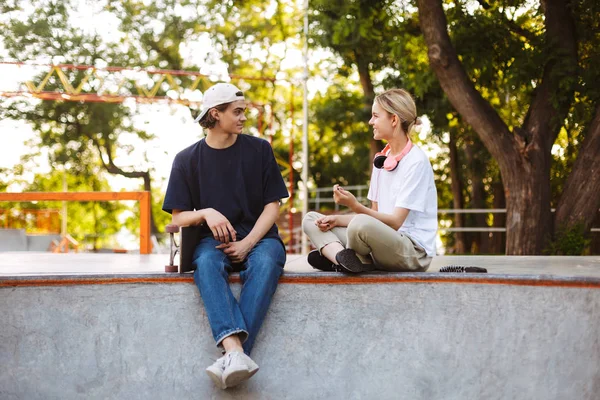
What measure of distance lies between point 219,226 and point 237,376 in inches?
36.9

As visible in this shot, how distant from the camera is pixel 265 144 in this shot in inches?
184

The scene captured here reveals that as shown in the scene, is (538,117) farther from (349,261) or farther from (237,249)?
(237,249)

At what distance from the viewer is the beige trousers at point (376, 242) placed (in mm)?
4219

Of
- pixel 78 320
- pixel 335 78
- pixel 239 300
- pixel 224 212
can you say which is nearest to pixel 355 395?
pixel 239 300

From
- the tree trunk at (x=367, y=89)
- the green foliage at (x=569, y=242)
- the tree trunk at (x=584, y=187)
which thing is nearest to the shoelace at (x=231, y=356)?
the green foliage at (x=569, y=242)

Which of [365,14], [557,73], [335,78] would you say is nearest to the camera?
[557,73]

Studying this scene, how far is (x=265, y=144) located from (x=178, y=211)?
706mm

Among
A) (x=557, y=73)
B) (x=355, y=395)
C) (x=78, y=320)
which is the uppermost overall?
(x=557, y=73)

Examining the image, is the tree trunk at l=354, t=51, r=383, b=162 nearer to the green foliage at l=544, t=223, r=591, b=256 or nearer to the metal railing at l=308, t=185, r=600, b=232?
the metal railing at l=308, t=185, r=600, b=232

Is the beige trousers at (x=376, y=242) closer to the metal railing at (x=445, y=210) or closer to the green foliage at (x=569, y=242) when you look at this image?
the green foliage at (x=569, y=242)

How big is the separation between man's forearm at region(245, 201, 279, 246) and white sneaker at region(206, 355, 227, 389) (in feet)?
2.80

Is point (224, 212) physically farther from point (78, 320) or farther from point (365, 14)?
point (365, 14)

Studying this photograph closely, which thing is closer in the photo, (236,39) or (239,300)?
(239,300)

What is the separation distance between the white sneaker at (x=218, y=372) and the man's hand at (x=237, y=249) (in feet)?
2.35
